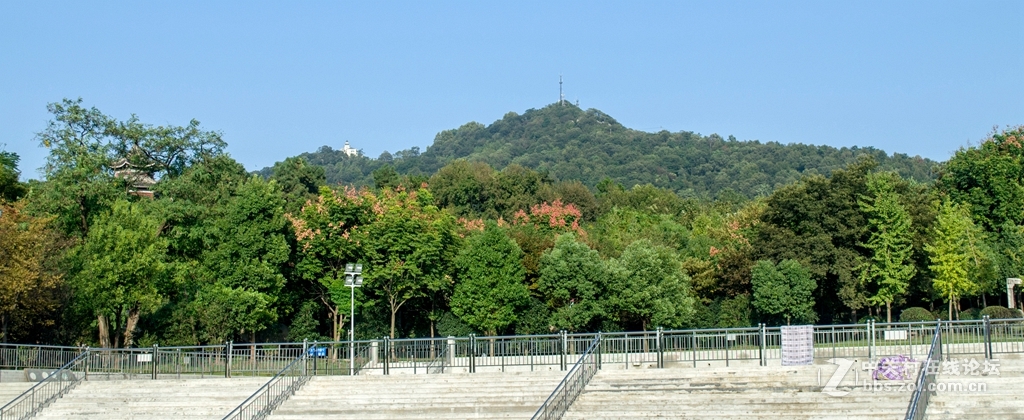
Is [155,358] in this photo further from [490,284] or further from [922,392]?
[922,392]

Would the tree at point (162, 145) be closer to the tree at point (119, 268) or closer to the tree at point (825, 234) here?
the tree at point (119, 268)

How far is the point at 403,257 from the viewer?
140ft

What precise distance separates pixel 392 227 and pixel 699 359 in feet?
67.6


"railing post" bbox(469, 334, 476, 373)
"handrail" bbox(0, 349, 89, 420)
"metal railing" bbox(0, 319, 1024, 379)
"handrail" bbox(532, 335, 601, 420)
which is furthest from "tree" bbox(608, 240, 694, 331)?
"handrail" bbox(0, 349, 89, 420)

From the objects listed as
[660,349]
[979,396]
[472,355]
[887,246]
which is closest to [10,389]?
[472,355]

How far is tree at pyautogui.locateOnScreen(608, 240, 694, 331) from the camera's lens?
40.8 m

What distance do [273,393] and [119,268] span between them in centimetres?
1484

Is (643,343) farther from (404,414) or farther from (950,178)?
(950,178)

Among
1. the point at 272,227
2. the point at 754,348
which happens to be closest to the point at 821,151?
the point at 272,227

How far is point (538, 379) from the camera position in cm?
2372


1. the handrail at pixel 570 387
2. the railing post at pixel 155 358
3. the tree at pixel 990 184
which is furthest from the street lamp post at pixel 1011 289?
the railing post at pixel 155 358

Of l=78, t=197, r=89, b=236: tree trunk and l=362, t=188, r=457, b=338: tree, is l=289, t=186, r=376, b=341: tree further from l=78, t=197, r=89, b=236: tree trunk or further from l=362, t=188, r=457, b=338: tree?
l=78, t=197, r=89, b=236: tree trunk

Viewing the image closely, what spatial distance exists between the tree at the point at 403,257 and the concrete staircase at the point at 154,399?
51.0 ft

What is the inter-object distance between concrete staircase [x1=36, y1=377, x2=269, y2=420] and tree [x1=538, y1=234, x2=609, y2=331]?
18.0m
